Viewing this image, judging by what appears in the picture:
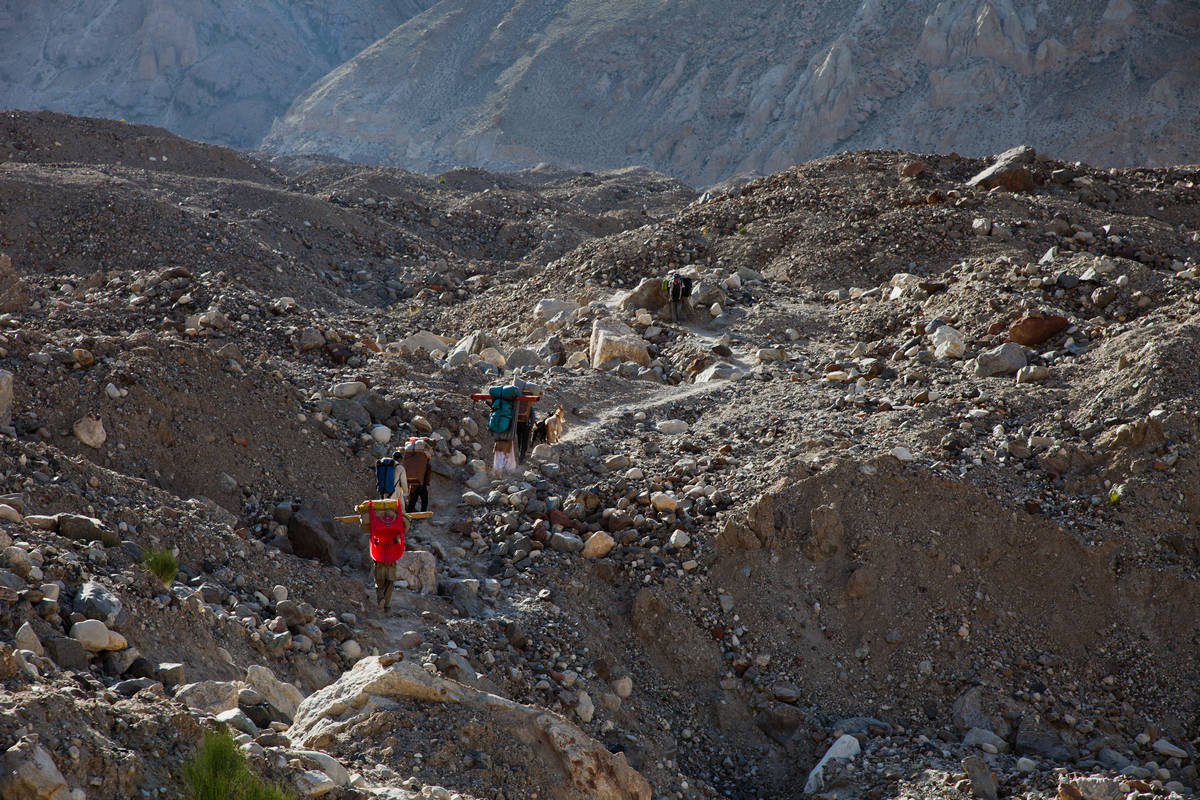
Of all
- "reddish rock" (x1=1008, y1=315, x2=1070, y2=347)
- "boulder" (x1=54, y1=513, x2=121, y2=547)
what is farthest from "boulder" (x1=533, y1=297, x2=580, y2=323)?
"boulder" (x1=54, y1=513, x2=121, y2=547)

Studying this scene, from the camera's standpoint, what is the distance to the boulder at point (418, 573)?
7.15m

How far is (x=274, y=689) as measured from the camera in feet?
17.2

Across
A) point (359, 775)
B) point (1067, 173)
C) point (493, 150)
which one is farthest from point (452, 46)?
point (359, 775)

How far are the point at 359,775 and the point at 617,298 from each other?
432 inches

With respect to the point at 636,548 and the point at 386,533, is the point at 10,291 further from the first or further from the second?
the point at 636,548

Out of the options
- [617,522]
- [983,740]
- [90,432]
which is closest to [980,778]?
[983,740]

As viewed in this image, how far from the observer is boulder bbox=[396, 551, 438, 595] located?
23.5 feet

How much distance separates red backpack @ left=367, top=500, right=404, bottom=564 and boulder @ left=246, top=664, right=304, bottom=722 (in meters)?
1.08

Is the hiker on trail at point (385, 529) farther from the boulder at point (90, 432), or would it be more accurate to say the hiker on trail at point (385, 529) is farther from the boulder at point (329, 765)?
the boulder at point (90, 432)

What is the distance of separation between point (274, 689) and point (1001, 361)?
8016 mm

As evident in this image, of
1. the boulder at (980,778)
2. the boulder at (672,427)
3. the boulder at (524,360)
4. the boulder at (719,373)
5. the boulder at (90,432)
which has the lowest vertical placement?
the boulder at (980,778)

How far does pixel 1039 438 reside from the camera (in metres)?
8.57

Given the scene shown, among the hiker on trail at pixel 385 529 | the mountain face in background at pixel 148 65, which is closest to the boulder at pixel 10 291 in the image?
the hiker on trail at pixel 385 529

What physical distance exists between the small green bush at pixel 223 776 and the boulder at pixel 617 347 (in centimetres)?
864
